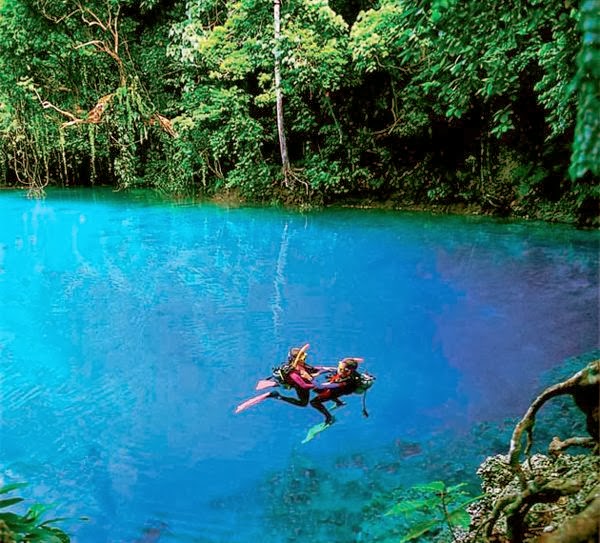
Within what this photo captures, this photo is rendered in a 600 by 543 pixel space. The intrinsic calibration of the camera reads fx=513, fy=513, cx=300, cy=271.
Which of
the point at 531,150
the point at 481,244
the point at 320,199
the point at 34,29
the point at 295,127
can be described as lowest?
the point at 481,244

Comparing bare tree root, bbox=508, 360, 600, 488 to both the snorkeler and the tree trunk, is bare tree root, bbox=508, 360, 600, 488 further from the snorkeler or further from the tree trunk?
the tree trunk

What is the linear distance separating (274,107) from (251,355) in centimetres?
1057

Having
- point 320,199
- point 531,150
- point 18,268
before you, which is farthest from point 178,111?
point 531,150

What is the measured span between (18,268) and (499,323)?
728cm

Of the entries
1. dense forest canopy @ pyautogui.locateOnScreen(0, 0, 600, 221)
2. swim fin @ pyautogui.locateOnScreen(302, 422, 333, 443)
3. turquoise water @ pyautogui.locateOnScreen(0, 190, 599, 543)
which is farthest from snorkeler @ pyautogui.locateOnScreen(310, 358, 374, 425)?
dense forest canopy @ pyautogui.locateOnScreen(0, 0, 600, 221)

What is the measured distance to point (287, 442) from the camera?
3590 mm

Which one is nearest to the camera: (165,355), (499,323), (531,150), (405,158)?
(165,355)

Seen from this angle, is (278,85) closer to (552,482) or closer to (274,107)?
(274,107)

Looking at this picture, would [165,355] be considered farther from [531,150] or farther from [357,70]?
[531,150]

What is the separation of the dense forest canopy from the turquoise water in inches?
99.8

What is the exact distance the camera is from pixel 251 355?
503cm

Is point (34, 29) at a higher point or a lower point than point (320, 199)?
higher

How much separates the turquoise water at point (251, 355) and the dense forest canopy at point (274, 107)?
2.53 meters

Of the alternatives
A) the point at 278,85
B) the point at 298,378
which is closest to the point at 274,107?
the point at 278,85
